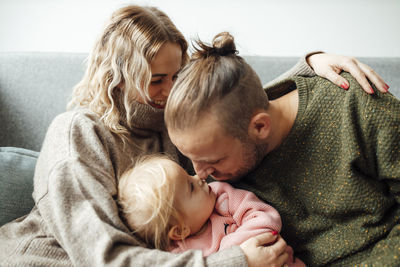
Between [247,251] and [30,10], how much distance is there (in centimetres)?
188

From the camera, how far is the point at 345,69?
3.60ft

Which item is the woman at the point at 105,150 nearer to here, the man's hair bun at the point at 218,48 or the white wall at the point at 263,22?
the man's hair bun at the point at 218,48

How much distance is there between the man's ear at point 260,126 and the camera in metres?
1.02

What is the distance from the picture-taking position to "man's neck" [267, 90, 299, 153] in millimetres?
1126

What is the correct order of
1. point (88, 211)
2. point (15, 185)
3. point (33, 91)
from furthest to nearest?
point (33, 91) < point (15, 185) < point (88, 211)

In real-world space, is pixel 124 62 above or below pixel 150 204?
above

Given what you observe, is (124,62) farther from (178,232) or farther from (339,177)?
(339,177)

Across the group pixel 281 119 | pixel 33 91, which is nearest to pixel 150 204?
pixel 281 119

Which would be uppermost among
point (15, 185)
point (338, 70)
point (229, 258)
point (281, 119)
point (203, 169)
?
point (338, 70)

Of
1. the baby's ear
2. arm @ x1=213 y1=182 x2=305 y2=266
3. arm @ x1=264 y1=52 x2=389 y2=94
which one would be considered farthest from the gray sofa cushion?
arm @ x1=264 y1=52 x2=389 y2=94

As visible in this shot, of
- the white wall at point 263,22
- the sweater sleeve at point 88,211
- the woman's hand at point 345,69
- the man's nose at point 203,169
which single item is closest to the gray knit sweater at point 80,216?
the sweater sleeve at point 88,211

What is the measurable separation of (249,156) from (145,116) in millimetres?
431

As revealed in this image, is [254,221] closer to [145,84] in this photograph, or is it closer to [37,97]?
[145,84]

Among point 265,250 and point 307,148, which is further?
point 307,148
